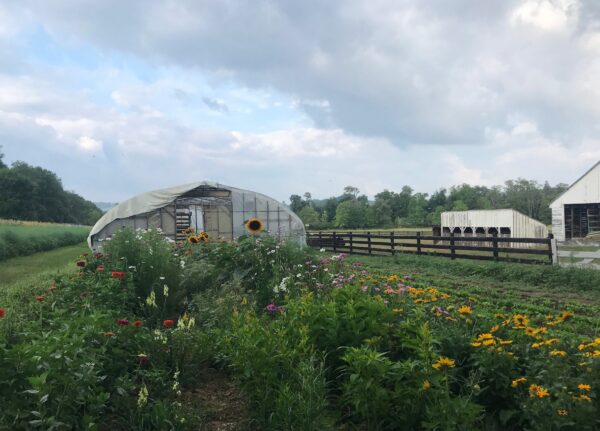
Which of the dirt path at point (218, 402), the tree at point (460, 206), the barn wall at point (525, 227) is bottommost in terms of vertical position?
the dirt path at point (218, 402)

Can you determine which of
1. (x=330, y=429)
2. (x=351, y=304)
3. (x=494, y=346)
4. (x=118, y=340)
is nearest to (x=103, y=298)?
(x=118, y=340)

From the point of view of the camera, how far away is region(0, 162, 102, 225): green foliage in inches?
2687

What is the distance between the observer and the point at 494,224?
24453 millimetres

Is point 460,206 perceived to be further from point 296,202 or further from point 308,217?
point 296,202

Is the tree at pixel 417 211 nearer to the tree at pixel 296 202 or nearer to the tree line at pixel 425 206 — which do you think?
the tree line at pixel 425 206

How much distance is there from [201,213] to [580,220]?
66.6ft

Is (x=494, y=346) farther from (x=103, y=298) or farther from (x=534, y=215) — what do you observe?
(x=534, y=215)

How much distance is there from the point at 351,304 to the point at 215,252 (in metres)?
3.85

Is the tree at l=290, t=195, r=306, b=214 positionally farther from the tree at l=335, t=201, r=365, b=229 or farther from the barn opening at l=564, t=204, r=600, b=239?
the barn opening at l=564, t=204, r=600, b=239

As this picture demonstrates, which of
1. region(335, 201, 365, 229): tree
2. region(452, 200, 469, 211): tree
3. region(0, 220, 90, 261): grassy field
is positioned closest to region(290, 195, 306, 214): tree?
region(335, 201, 365, 229): tree

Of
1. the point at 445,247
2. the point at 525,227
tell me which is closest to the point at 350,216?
the point at 525,227

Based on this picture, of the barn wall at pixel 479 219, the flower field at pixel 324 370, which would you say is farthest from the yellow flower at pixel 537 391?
the barn wall at pixel 479 219

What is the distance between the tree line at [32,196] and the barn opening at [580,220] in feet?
234

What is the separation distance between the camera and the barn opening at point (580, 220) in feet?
79.8
